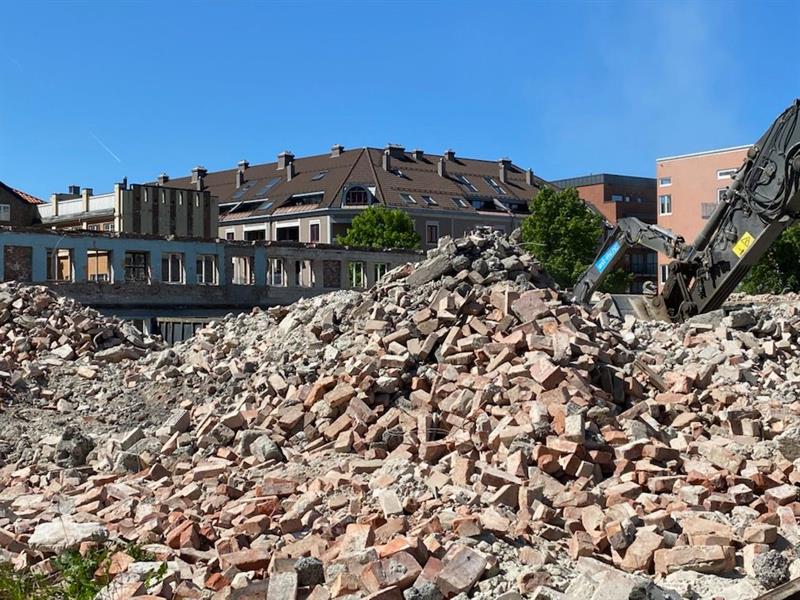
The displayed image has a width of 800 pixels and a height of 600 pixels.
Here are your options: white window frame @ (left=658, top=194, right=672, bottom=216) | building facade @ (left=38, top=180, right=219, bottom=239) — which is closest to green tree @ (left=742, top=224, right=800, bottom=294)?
white window frame @ (left=658, top=194, right=672, bottom=216)

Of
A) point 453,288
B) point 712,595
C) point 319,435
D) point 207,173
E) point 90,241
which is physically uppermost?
point 207,173

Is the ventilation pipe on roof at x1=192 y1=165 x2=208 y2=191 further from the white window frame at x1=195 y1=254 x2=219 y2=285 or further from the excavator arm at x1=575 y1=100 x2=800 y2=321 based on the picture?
the excavator arm at x1=575 y1=100 x2=800 y2=321

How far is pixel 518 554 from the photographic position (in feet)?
23.4

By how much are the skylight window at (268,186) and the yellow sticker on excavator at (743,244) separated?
4861 centimetres

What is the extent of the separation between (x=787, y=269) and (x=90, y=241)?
2683 cm

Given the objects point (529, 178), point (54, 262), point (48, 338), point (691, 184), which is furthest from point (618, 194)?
point (48, 338)

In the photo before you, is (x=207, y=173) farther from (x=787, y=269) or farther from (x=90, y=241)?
(x=787, y=269)

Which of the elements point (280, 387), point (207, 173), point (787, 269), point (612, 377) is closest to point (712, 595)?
point (612, 377)

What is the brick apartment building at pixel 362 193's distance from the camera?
5709cm

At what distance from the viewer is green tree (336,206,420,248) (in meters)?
51.4

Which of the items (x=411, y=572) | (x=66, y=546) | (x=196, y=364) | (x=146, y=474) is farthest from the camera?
(x=196, y=364)

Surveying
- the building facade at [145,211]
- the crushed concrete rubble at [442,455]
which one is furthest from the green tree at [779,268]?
the building facade at [145,211]

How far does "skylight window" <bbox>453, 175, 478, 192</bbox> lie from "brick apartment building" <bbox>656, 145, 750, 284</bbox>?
40.2 feet

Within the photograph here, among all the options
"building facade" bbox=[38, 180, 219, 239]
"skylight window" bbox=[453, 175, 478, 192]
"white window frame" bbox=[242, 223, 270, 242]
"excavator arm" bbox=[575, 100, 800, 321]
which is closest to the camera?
"excavator arm" bbox=[575, 100, 800, 321]
